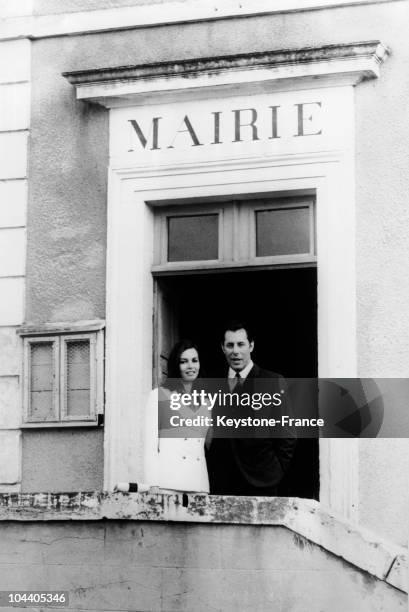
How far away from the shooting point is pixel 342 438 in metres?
9.42

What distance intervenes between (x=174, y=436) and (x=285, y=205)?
1.95 meters

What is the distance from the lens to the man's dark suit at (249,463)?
939 centimetres

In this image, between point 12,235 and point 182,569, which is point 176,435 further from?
point 12,235

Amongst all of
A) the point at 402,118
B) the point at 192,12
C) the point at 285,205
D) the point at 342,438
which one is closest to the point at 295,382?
the point at 342,438

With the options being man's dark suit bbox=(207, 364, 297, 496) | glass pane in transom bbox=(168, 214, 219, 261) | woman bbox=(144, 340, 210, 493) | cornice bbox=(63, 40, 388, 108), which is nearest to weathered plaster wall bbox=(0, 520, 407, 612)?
woman bbox=(144, 340, 210, 493)

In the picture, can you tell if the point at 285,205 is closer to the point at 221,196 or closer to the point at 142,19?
the point at 221,196

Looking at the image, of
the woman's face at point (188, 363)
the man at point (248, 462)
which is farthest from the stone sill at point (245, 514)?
the woman's face at point (188, 363)

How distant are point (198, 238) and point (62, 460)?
1976 mm

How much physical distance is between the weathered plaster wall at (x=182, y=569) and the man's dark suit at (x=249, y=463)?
150cm

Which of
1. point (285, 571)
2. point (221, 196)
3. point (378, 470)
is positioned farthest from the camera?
point (221, 196)

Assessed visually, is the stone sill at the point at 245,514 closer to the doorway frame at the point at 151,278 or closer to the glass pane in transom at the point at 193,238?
the doorway frame at the point at 151,278

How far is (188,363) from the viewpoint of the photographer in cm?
945

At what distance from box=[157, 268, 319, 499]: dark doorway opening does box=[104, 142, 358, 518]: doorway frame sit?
14.5 inches

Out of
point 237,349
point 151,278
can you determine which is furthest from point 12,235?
point 237,349
